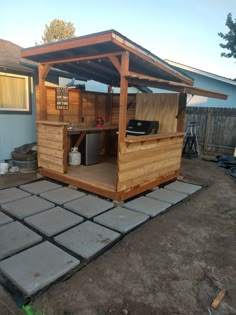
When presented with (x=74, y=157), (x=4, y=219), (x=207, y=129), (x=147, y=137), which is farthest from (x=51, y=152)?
(x=207, y=129)

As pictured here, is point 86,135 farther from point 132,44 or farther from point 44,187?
point 132,44

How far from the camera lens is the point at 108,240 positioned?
106 inches

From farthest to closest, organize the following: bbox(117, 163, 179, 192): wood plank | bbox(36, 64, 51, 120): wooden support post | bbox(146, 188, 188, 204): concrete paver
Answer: bbox(36, 64, 51, 120): wooden support post, bbox(146, 188, 188, 204): concrete paver, bbox(117, 163, 179, 192): wood plank

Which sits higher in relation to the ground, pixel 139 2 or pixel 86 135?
pixel 139 2

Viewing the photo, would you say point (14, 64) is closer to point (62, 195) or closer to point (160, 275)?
point (62, 195)

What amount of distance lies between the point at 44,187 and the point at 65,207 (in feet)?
3.39

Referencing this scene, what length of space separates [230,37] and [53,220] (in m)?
11.8

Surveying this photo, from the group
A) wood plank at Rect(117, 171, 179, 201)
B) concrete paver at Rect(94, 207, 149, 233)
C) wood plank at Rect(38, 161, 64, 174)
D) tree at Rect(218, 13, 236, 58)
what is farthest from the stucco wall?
tree at Rect(218, 13, 236, 58)

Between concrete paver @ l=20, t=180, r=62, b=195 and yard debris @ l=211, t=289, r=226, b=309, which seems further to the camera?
concrete paver @ l=20, t=180, r=62, b=195

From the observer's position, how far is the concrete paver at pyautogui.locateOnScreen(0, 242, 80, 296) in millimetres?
1963

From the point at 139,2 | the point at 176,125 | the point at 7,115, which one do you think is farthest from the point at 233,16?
the point at 7,115

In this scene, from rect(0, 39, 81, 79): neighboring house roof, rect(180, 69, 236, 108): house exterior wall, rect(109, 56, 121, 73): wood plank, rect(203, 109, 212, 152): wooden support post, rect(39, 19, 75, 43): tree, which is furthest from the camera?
rect(39, 19, 75, 43): tree

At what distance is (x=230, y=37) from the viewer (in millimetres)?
10844

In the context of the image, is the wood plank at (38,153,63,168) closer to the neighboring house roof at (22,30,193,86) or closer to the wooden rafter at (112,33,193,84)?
the neighboring house roof at (22,30,193,86)
